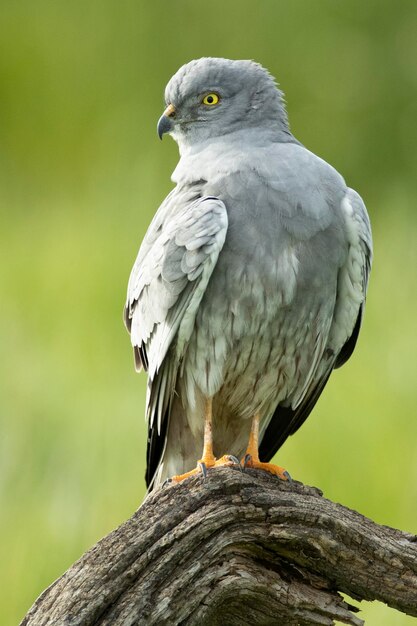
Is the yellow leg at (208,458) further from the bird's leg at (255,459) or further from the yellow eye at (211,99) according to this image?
the yellow eye at (211,99)

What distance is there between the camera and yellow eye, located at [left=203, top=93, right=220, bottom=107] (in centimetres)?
500

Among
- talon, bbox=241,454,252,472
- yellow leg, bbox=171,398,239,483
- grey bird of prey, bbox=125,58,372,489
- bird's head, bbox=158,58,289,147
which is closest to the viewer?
yellow leg, bbox=171,398,239,483

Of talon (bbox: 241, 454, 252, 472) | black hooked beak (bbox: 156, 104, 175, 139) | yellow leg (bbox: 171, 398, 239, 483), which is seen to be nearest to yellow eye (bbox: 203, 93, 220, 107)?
black hooked beak (bbox: 156, 104, 175, 139)

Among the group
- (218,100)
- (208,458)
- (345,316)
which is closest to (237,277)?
(345,316)

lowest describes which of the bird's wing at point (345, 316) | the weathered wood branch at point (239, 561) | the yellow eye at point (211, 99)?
the weathered wood branch at point (239, 561)

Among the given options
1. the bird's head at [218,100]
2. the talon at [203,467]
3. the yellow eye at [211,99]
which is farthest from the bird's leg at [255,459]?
the yellow eye at [211,99]

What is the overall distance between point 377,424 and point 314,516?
3.64m

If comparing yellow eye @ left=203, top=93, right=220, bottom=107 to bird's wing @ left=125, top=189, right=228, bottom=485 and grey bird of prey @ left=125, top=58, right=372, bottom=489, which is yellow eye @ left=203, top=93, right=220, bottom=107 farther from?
bird's wing @ left=125, top=189, right=228, bottom=485

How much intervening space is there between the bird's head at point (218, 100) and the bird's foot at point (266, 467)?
1376 mm

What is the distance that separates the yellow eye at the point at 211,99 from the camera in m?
5.00

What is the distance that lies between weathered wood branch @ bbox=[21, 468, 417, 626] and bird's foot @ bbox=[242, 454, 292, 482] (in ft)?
1.25

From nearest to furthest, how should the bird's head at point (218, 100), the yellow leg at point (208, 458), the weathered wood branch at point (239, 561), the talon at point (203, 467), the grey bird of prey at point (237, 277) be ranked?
the weathered wood branch at point (239, 561) < the talon at point (203, 467) < the yellow leg at point (208, 458) < the grey bird of prey at point (237, 277) < the bird's head at point (218, 100)

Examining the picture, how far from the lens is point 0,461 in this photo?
7.29 m

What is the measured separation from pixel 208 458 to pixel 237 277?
2.35 ft
